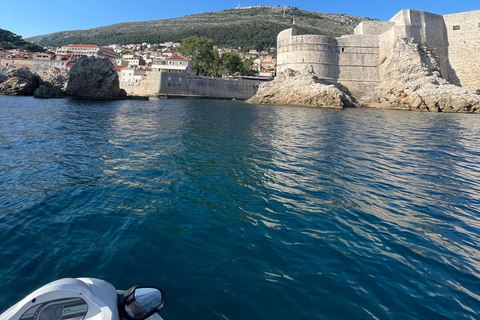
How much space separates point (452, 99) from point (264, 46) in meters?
97.3

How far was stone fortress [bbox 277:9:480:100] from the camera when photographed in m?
31.0

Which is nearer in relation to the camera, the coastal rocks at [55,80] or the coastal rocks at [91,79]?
the coastal rocks at [91,79]

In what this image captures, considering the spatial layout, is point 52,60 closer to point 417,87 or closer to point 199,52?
point 199,52

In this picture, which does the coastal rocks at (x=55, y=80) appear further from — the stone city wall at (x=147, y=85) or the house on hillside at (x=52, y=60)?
the house on hillside at (x=52, y=60)

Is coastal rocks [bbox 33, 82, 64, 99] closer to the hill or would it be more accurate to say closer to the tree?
the tree

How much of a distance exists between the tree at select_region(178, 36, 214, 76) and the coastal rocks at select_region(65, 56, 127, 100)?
22.3 meters

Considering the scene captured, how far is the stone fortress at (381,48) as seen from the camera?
1222 inches

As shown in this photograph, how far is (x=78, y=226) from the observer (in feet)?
12.5

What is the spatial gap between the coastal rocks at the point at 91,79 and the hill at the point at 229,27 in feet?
272

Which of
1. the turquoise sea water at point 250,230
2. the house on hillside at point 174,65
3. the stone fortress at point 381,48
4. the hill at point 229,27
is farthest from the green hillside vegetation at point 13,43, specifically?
the turquoise sea water at point 250,230

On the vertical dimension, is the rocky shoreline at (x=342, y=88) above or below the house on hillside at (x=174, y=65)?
below

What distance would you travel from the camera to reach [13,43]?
3110 inches

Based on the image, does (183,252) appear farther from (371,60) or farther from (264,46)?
(264,46)

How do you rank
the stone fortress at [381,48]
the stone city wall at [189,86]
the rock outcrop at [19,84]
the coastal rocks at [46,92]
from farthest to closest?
the stone city wall at [189,86], the stone fortress at [381,48], the rock outcrop at [19,84], the coastal rocks at [46,92]
